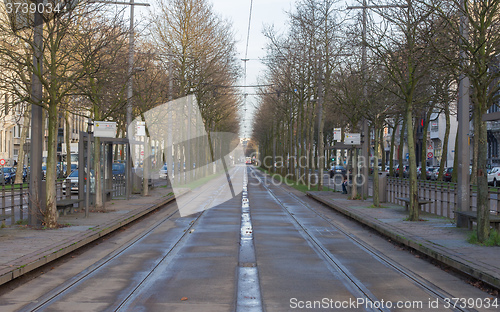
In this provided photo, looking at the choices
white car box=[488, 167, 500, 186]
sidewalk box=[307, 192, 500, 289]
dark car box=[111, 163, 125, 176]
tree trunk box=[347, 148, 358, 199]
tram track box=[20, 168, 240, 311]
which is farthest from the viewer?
dark car box=[111, 163, 125, 176]

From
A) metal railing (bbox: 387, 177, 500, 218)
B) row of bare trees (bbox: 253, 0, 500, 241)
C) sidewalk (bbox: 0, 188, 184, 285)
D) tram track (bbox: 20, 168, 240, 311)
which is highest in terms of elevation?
row of bare trees (bbox: 253, 0, 500, 241)

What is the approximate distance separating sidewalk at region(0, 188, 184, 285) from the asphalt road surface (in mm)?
342

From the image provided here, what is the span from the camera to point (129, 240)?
50.1ft

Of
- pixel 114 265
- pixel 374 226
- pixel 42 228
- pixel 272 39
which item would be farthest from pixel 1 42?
pixel 272 39

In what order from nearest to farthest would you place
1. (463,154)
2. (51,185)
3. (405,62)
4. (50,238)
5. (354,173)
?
(50,238), (51,185), (463,154), (405,62), (354,173)

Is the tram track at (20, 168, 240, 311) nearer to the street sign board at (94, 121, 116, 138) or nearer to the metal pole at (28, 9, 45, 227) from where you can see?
the metal pole at (28, 9, 45, 227)

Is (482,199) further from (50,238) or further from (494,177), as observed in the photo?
(494,177)

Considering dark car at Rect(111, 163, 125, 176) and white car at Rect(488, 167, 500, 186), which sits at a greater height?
dark car at Rect(111, 163, 125, 176)

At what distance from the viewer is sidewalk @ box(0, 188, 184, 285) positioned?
10377mm

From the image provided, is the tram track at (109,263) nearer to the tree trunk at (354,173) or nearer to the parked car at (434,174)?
the tree trunk at (354,173)

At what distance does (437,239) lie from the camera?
14.2 metres

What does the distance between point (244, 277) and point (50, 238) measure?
5.88 m

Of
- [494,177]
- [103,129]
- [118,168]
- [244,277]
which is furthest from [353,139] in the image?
[118,168]

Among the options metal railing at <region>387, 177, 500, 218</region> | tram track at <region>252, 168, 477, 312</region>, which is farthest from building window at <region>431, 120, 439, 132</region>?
tram track at <region>252, 168, 477, 312</region>
